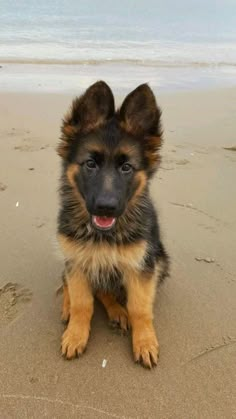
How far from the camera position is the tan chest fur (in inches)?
118

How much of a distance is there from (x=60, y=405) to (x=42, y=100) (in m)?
6.87

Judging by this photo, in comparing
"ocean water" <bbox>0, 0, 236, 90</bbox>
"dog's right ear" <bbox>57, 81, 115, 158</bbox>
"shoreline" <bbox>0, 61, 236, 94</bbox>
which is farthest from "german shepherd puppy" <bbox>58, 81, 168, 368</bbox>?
"ocean water" <bbox>0, 0, 236, 90</bbox>

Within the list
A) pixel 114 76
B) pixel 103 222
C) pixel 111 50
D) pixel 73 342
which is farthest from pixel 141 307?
pixel 111 50

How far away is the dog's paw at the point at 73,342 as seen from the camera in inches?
→ 116

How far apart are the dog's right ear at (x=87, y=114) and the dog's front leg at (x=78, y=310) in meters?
0.85

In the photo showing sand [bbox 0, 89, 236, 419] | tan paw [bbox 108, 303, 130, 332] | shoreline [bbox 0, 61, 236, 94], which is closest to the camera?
sand [bbox 0, 89, 236, 419]

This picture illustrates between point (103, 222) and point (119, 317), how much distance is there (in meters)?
0.76

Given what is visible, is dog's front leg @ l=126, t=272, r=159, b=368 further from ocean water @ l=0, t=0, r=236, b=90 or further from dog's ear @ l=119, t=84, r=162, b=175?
ocean water @ l=0, t=0, r=236, b=90

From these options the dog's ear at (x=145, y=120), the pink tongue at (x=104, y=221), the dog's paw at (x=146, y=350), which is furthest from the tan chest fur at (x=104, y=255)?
the dog's ear at (x=145, y=120)

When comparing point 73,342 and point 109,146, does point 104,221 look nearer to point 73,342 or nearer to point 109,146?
point 109,146

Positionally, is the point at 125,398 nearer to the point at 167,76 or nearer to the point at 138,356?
the point at 138,356

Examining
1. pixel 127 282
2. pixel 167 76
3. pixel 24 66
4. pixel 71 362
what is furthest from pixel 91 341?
pixel 24 66

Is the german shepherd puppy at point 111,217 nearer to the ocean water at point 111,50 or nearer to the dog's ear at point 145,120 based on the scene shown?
the dog's ear at point 145,120

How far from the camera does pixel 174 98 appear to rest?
9133mm
